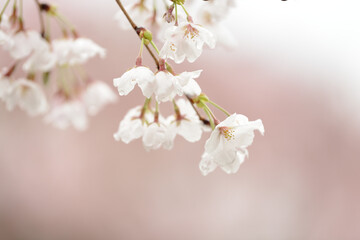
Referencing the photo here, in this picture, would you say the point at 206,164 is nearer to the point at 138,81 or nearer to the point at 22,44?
the point at 138,81

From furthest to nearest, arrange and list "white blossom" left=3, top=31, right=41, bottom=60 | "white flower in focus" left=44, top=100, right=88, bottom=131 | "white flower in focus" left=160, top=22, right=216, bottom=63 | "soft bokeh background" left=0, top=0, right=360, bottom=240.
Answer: "soft bokeh background" left=0, top=0, right=360, bottom=240
"white flower in focus" left=44, top=100, right=88, bottom=131
"white blossom" left=3, top=31, right=41, bottom=60
"white flower in focus" left=160, top=22, right=216, bottom=63

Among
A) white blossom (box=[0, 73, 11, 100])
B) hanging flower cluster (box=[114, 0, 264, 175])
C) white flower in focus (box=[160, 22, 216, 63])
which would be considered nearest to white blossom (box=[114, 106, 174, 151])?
hanging flower cluster (box=[114, 0, 264, 175])

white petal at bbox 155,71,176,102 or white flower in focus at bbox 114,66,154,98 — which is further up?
white flower in focus at bbox 114,66,154,98

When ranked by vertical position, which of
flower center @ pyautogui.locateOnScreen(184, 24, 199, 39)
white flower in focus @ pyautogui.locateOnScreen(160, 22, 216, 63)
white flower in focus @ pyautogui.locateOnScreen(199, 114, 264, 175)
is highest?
flower center @ pyautogui.locateOnScreen(184, 24, 199, 39)

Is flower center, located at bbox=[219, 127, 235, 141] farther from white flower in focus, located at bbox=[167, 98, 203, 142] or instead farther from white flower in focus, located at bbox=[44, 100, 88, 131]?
white flower in focus, located at bbox=[44, 100, 88, 131]

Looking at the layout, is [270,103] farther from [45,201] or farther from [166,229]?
[45,201]

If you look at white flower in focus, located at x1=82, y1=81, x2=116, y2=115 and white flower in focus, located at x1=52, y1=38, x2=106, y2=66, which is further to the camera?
white flower in focus, located at x1=82, y1=81, x2=116, y2=115

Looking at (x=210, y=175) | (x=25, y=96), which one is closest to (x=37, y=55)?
(x=25, y=96)

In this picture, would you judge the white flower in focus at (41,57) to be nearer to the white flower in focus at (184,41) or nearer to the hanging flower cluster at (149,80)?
the hanging flower cluster at (149,80)

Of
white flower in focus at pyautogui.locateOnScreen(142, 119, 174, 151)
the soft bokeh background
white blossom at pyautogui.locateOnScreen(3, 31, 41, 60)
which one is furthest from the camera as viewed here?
the soft bokeh background

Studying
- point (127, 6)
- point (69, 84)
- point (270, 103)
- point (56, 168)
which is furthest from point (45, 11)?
point (270, 103)
